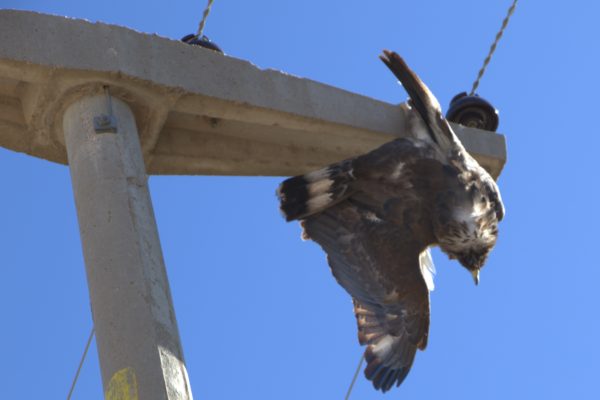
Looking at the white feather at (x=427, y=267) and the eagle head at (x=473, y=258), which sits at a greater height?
the white feather at (x=427, y=267)

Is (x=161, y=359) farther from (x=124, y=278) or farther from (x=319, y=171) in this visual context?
(x=319, y=171)

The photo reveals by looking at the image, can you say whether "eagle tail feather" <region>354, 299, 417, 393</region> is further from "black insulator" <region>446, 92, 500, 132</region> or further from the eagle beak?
"black insulator" <region>446, 92, 500, 132</region>

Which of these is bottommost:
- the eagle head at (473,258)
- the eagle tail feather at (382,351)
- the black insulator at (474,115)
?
the eagle tail feather at (382,351)

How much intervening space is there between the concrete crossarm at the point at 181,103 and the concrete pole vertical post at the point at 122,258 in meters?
0.14

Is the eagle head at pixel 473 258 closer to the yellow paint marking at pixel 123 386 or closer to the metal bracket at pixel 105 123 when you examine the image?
the metal bracket at pixel 105 123

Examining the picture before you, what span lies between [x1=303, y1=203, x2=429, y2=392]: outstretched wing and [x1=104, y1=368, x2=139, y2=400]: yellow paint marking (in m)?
1.50

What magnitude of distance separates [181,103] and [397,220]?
1.08 meters

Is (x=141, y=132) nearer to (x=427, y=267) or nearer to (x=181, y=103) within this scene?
(x=181, y=103)

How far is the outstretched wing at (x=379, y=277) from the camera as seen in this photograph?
6.92 metres

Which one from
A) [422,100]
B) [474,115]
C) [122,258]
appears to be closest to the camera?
[122,258]

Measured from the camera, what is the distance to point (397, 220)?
7.07 meters

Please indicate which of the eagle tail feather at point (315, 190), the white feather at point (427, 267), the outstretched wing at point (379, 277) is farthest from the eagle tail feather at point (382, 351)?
the eagle tail feather at point (315, 190)

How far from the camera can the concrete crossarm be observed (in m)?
6.59

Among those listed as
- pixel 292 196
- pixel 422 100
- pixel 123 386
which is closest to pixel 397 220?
pixel 292 196
